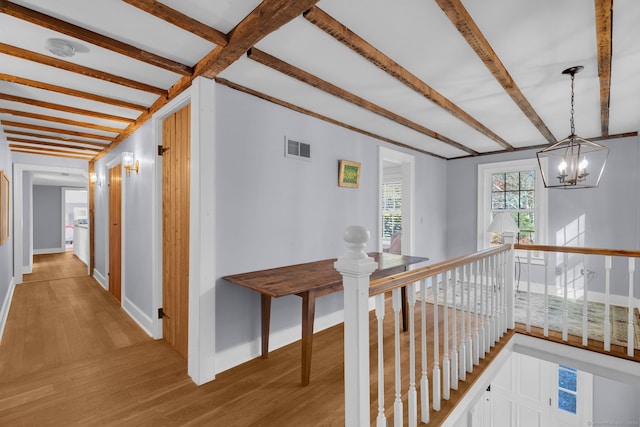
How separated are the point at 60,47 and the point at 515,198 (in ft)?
18.6

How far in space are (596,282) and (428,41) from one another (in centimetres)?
424

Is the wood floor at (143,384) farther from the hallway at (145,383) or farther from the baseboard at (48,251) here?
the baseboard at (48,251)

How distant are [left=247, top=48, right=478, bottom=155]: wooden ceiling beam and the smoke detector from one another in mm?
1078

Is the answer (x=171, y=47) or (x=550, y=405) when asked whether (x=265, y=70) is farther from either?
(x=550, y=405)

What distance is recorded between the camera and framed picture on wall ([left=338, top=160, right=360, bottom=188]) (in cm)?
338

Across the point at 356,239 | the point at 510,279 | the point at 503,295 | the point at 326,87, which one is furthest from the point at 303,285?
the point at 510,279

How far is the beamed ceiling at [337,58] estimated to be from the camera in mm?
1555

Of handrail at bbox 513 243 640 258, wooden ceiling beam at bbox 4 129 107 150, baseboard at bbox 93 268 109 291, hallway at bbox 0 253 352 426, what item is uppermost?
wooden ceiling beam at bbox 4 129 107 150

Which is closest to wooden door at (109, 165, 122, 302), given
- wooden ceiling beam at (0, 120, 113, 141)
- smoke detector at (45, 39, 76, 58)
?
wooden ceiling beam at (0, 120, 113, 141)

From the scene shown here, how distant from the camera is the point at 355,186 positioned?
3584 mm

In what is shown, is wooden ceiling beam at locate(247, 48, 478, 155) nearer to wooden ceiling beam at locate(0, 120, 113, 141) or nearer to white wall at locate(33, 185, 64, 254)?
wooden ceiling beam at locate(0, 120, 113, 141)

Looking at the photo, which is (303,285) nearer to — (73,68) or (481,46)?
(481,46)

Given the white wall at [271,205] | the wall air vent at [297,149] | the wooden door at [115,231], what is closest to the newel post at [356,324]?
the white wall at [271,205]

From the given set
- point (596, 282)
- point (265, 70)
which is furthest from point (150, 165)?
point (596, 282)
